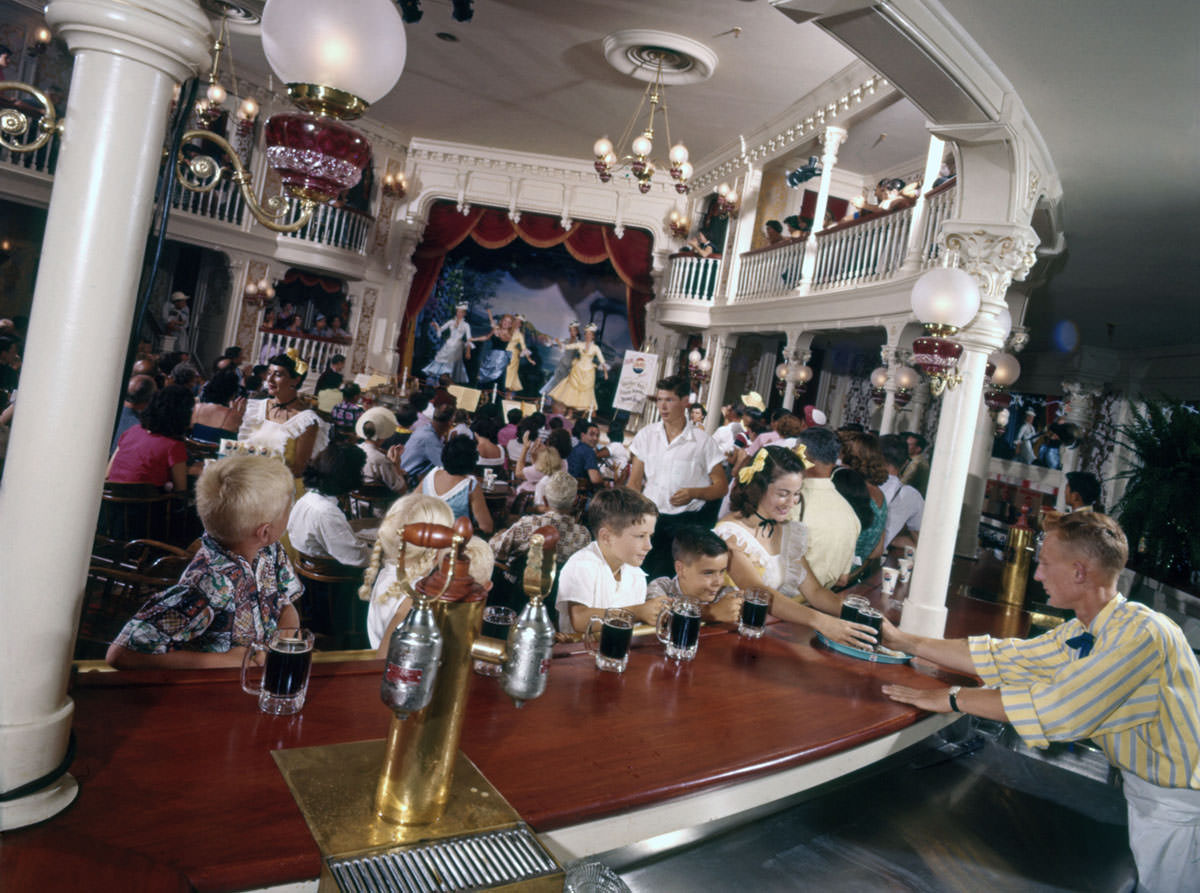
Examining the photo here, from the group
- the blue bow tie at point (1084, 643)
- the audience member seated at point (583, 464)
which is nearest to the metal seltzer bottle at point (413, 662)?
the blue bow tie at point (1084, 643)

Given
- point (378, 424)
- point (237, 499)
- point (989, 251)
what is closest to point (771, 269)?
point (378, 424)

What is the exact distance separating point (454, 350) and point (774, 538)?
13.3m

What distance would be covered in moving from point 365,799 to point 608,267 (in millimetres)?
15700

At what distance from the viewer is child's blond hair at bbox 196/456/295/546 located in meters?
2.03

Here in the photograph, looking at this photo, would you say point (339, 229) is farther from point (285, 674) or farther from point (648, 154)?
point (285, 674)

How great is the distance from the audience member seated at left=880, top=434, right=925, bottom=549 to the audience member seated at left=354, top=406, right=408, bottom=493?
3346 millimetres

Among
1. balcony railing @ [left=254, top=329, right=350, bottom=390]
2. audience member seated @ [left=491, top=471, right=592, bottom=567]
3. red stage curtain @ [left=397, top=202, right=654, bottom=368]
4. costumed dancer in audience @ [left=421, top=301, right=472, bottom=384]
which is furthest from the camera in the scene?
costumed dancer in audience @ [left=421, top=301, right=472, bottom=384]

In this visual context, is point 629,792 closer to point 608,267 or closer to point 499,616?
point 499,616

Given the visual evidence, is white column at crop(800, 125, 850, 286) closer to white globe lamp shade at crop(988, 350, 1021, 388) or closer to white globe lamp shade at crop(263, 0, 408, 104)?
white globe lamp shade at crop(988, 350, 1021, 388)

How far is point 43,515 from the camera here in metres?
1.13

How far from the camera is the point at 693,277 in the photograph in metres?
13.2

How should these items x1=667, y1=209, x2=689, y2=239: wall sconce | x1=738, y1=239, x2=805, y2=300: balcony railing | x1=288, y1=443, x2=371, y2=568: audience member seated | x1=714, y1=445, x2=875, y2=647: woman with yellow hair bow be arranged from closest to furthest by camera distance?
x1=714, y1=445, x2=875, y2=647: woman with yellow hair bow, x1=288, y1=443, x2=371, y2=568: audience member seated, x1=738, y1=239, x2=805, y2=300: balcony railing, x1=667, y1=209, x2=689, y2=239: wall sconce

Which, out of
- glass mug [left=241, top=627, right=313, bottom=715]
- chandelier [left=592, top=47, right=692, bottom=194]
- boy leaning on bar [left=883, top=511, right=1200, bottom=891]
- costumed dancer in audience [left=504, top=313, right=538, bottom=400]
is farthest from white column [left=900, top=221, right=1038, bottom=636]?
costumed dancer in audience [left=504, top=313, right=538, bottom=400]

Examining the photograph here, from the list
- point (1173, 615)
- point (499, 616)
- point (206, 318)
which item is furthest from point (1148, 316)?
point (206, 318)
